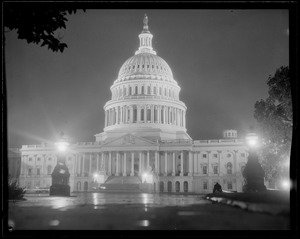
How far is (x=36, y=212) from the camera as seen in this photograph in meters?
9.04

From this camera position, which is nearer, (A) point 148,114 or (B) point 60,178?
(B) point 60,178

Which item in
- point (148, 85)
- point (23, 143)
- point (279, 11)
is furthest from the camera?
point (148, 85)

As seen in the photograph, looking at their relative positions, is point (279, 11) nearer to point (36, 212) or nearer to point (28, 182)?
point (36, 212)

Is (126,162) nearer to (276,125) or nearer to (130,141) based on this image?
(130,141)

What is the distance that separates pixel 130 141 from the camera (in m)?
65.3

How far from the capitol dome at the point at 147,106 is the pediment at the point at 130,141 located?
828 mm

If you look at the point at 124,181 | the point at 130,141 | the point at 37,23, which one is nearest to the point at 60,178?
the point at 37,23

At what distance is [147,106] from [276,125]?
44.8 m

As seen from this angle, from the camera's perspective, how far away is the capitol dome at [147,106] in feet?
205

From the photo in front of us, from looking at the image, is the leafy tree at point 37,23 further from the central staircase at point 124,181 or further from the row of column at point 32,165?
the central staircase at point 124,181

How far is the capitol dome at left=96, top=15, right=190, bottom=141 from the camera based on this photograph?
2457 inches

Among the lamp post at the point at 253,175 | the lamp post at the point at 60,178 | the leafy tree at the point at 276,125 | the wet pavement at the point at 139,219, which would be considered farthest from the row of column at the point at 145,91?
the wet pavement at the point at 139,219
